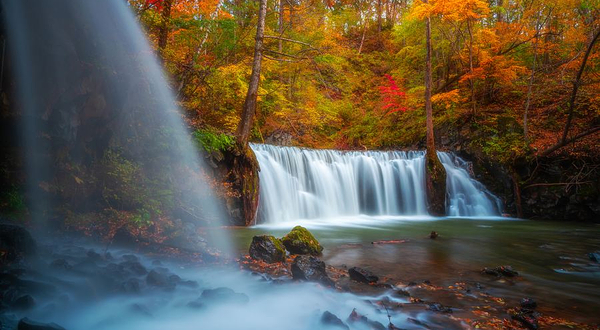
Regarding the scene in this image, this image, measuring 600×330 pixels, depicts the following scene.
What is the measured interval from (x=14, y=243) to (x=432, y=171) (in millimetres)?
14815

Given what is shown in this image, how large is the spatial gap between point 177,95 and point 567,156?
15824 mm

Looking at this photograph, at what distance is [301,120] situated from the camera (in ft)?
56.3

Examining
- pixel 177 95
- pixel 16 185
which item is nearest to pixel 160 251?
pixel 16 185

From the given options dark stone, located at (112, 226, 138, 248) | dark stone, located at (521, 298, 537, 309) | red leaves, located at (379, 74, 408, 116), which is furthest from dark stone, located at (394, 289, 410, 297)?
red leaves, located at (379, 74, 408, 116)

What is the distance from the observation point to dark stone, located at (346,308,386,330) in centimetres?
340

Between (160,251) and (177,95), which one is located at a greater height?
(177,95)

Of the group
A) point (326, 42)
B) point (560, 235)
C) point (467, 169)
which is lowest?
point (560, 235)

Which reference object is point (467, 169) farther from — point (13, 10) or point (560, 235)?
point (13, 10)

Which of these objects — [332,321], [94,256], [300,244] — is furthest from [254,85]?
[332,321]

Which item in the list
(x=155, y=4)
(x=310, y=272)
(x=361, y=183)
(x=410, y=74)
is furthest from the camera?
(x=410, y=74)

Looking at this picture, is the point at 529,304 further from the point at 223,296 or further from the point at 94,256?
the point at 94,256

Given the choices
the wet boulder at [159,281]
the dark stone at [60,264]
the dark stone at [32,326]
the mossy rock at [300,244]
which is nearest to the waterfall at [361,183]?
the mossy rock at [300,244]

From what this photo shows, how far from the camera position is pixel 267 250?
586 cm

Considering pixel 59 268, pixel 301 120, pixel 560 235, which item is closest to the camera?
pixel 59 268
